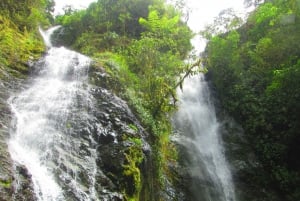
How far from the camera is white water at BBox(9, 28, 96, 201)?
5773mm

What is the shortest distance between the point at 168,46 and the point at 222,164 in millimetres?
5103

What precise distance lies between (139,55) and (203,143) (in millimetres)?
4065

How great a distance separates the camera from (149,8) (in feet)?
58.4

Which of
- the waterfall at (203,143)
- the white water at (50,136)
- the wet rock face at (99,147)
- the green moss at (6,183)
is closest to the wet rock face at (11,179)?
the green moss at (6,183)

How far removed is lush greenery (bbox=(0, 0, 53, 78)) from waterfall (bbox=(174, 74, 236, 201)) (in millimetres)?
5870

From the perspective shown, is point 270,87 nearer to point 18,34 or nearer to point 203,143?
point 203,143

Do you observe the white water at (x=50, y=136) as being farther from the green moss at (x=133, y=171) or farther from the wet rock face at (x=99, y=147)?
the green moss at (x=133, y=171)

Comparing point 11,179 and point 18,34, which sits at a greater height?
point 18,34

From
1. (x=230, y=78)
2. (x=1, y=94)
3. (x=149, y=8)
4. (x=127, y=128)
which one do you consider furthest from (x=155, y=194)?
(x=149, y=8)

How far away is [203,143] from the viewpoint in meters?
12.4

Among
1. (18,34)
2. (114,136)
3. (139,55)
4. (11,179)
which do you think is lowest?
(11,179)

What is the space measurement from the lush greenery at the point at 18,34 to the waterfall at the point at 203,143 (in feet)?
19.3

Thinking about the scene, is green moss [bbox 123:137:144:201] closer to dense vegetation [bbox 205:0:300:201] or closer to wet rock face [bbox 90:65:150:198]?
wet rock face [bbox 90:65:150:198]

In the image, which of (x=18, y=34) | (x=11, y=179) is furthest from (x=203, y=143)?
(x=11, y=179)
